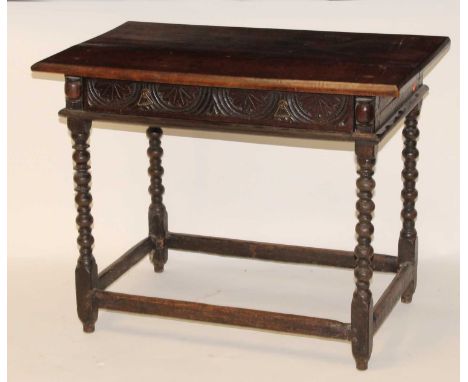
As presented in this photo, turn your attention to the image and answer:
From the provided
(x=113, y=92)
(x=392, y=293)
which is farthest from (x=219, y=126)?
(x=392, y=293)

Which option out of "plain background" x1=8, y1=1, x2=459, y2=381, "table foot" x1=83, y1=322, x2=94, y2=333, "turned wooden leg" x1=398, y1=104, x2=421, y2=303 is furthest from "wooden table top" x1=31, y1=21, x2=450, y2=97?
"table foot" x1=83, y1=322, x2=94, y2=333

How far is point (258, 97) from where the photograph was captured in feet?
16.2

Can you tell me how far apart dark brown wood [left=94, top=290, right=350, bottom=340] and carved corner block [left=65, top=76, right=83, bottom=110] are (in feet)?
2.69

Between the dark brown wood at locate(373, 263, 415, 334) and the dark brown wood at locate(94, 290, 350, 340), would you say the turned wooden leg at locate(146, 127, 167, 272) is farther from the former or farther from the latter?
the dark brown wood at locate(373, 263, 415, 334)

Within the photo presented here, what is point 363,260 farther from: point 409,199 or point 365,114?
point 409,199

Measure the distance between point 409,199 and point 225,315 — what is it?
1036 millimetres

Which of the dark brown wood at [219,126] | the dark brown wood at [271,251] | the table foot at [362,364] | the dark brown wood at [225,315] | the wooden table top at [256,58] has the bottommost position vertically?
the table foot at [362,364]

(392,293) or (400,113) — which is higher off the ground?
(400,113)

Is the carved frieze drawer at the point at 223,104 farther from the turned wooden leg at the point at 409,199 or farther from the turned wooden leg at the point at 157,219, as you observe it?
the turned wooden leg at the point at 157,219

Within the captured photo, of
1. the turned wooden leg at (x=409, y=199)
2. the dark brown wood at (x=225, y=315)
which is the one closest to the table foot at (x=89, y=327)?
the dark brown wood at (x=225, y=315)

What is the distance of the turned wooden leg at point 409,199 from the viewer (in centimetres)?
562

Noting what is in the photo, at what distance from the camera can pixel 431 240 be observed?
6.25 meters

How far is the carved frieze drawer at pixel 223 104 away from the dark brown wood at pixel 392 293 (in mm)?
867

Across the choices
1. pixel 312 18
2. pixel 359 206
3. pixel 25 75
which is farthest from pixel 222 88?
pixel 25 75
